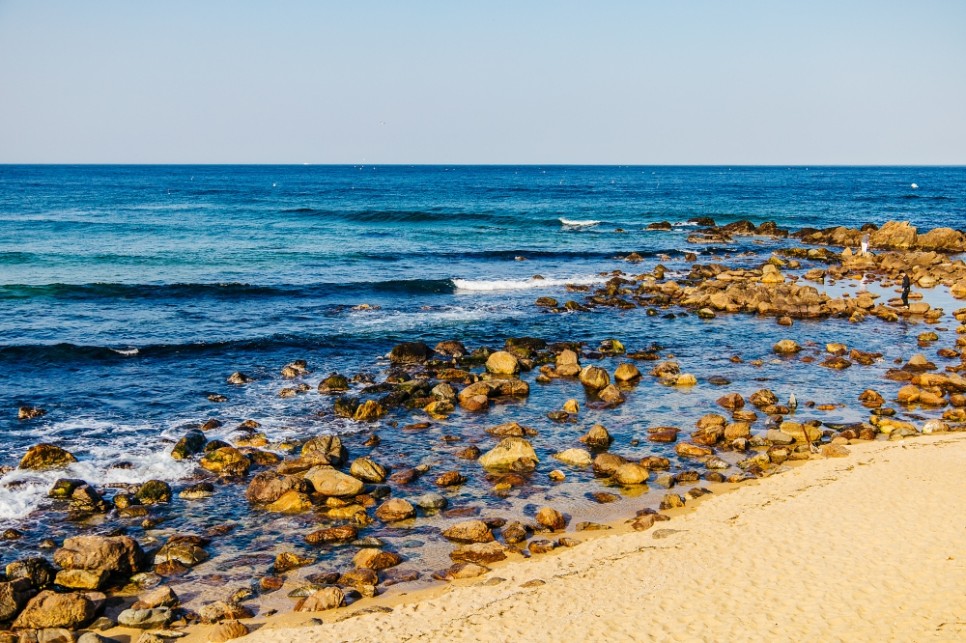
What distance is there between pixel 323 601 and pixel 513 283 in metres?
33.6

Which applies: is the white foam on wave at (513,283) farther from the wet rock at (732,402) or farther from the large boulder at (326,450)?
the large boulder at (326,450)

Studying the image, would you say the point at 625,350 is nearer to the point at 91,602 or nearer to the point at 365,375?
the point at 365,375

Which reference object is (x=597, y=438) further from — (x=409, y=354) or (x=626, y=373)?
(x=409, y=354)

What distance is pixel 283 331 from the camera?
1305 inches

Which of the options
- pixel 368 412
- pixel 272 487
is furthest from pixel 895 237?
pixel 272 487

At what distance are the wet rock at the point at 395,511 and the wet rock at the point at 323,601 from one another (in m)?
3.44

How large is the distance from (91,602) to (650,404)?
1634 cm

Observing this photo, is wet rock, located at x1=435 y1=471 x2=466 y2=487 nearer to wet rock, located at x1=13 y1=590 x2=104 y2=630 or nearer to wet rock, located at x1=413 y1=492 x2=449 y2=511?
wet rock, located at x1=413 y1=492 x2=449 y2=511

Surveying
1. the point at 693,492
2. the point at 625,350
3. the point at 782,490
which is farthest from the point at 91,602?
the point at 625,350

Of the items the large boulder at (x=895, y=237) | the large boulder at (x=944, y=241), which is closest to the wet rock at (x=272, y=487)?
the large boulder at (x=895, y=237)

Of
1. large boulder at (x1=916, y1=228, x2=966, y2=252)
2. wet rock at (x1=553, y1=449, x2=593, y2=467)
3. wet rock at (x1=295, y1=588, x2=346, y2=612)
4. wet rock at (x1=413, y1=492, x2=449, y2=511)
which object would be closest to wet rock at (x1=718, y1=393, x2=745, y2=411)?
wet rock at (x1=553, y1=449, x2=593, y2=467)

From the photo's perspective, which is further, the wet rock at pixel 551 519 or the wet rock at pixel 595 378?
the wet rock at pixel 595 378

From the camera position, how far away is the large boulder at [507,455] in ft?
62.9

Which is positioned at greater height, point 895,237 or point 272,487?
point 895,237
